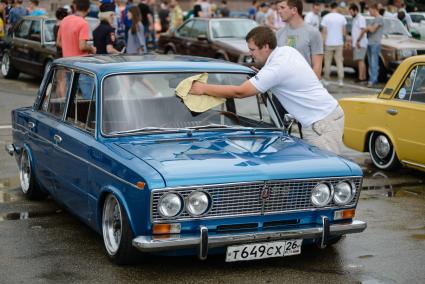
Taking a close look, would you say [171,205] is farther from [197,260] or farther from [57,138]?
[57,138]

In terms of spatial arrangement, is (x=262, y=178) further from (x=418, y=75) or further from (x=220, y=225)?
(x=418, y=75)

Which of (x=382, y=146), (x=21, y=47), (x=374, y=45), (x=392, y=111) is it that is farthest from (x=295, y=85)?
(x=374, y=45)

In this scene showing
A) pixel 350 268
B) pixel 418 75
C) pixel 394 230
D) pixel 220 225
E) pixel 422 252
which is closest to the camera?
pixel 220 225

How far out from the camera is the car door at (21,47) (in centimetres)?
1920

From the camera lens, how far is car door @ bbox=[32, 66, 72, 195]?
292 inches

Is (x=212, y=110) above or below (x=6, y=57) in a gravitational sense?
above

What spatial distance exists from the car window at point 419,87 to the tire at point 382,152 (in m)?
0.63

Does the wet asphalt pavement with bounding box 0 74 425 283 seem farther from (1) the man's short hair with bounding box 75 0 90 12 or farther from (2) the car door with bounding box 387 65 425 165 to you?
(1) the man's short hair with bounding box 75 0 90 12

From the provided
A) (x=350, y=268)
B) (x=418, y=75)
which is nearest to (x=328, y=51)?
(x=418, y=75)

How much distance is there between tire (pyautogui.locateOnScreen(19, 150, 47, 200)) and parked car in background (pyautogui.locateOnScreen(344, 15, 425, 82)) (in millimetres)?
13581

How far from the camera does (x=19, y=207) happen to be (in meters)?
8.05

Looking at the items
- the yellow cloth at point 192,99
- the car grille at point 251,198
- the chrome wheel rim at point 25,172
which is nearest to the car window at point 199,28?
the chrome wheel rim at point 25,172

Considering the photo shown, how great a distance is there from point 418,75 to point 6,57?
1286 cm

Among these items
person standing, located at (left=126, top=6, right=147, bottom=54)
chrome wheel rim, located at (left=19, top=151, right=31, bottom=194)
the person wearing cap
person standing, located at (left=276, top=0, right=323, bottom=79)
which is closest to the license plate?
chrome wheel rim, located at (left=19, top=151, right=31, bottom=194)
